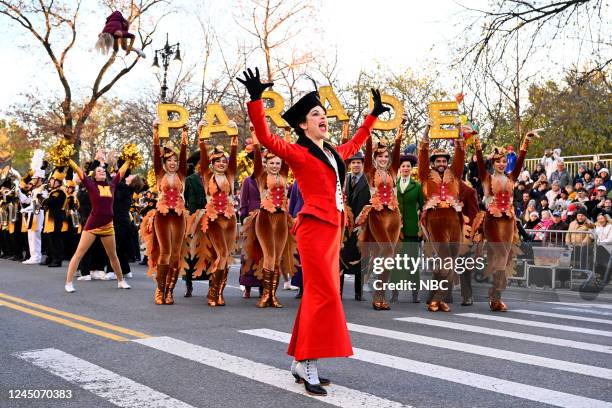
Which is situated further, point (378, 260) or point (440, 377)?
point (378, 260)

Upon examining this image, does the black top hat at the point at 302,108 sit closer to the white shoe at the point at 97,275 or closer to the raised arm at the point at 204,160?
the raised arm at the point at 204,160

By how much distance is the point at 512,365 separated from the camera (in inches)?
240

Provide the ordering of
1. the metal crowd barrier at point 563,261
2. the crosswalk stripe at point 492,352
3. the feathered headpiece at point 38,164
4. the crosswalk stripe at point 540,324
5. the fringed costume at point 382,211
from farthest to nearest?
the feathered headpiece at point 38,164, the metal crowd barrier at point 563,261, the fringed costume at point 382,211, the crosswalk stripe at point 540,324, the crosswalk stripe at point 492,352

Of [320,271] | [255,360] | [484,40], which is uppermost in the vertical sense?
[484,40]

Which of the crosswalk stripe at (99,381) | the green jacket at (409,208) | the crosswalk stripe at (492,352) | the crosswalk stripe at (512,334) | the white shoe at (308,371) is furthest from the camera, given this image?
the green jacket at (409,208)

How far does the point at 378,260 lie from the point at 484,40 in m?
3.34

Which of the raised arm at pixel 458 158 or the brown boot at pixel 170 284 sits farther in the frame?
the brown boot at pixel 170 284

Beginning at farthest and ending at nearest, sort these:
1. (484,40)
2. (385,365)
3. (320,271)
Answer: (484,40), (385,365), (320,271)

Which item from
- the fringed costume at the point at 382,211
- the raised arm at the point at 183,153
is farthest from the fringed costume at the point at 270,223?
the fringed costume at the point at 382,211

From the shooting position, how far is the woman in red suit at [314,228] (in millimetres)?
5223

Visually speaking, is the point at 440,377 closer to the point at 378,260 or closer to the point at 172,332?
the point at 172,332

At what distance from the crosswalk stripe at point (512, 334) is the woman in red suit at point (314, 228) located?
293 centimetres

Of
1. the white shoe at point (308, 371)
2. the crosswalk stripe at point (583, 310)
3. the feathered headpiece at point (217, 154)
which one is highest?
the feathered headpiece at point (217, 154)

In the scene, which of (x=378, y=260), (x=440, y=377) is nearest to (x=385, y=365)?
(x=440, y=377)
